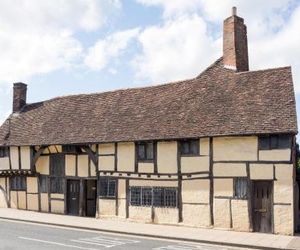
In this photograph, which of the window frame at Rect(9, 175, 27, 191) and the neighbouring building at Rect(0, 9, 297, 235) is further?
the window frame at Rect(9, 175, 27, 191)

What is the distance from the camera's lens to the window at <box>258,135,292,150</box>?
17469 millimetres

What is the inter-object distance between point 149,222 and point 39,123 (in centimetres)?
1058

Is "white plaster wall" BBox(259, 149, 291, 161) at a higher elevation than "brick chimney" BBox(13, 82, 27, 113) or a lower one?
lower

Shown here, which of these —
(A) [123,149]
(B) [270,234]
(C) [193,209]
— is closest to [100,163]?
(A) [123,149]

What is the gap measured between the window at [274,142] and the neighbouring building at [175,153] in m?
0.04

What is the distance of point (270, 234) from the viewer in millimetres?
17328

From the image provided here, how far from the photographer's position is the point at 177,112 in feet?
70.7

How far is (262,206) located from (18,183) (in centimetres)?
1545

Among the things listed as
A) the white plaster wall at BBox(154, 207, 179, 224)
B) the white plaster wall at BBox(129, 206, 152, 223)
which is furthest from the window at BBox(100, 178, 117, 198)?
the white plaster wall at BBox(154, 207, 179, 224)

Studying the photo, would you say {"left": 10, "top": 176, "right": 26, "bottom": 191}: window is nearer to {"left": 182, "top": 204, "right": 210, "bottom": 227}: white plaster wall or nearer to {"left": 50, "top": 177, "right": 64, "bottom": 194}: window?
{"left": 50, "top": 177, "right": 64, "bottom": 194}: window

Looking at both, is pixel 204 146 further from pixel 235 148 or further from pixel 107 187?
pixel 107 187

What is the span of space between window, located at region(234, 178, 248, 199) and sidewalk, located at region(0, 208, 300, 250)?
5.18 feet

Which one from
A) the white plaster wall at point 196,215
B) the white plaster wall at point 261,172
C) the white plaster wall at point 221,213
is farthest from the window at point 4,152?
the white plaster wall at point 261,172

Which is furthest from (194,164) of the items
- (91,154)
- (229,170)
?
(91,154)
